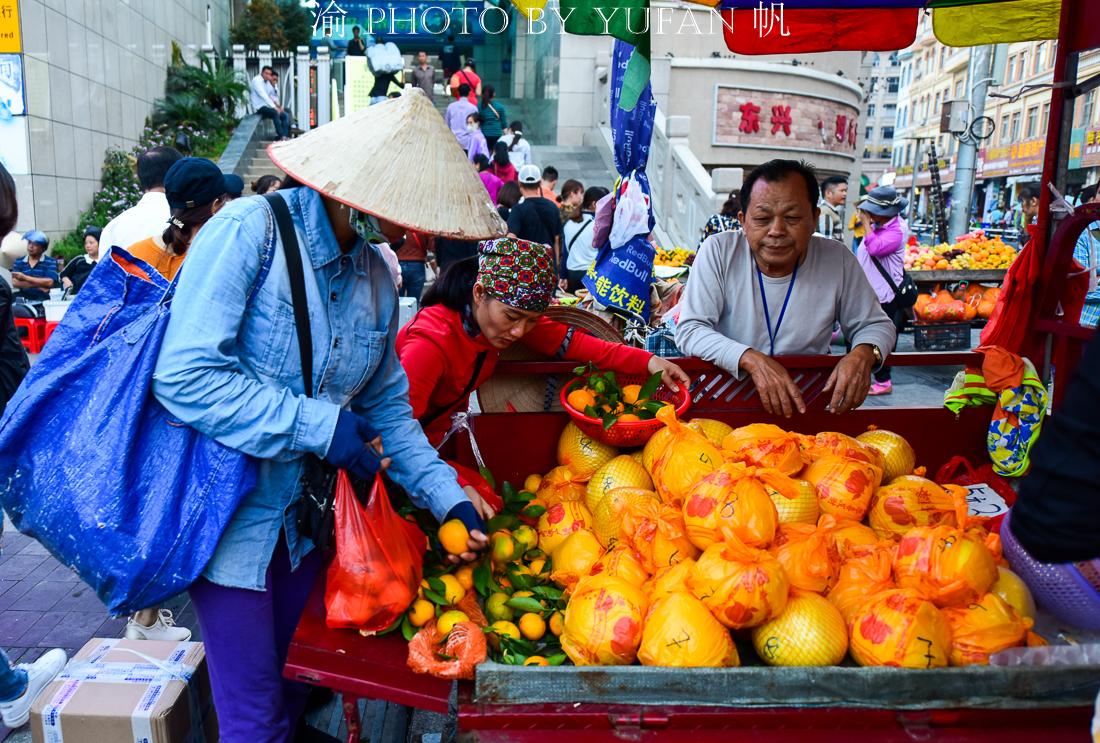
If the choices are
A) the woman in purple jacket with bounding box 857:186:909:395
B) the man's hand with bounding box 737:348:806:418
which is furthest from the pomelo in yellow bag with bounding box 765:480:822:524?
the woman in purple jacket with bounding box 857:186:909:395

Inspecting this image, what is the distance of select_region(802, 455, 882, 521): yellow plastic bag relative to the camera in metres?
2.42

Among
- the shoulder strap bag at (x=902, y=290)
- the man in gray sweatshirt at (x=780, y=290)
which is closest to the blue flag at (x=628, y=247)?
the man in gray sweatshirt at (x=780, y=290)

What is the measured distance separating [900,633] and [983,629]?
223mm

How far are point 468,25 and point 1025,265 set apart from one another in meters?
28.5

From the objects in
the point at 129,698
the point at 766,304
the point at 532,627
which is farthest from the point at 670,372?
the point at 129,698

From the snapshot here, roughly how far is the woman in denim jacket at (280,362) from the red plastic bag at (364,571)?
A: 0.38 ft

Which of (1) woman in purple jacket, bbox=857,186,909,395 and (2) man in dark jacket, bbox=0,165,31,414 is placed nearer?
(2) man in dark jacket, bbox=0,165,31,414

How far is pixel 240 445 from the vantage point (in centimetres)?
188

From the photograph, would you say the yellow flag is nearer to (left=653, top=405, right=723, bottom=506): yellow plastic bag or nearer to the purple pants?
(left=653, top=405, right=723, bottom=506): yellow plastic bag

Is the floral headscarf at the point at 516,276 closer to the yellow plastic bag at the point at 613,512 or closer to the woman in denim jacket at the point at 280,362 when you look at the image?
the woman in denim jacket at the point at 280,362

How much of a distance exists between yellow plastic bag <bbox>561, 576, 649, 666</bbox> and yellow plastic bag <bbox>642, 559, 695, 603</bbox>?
0.13 ft

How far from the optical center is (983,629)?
187cm

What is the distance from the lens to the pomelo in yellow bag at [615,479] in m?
2.72

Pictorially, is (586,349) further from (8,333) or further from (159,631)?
(159,631)
